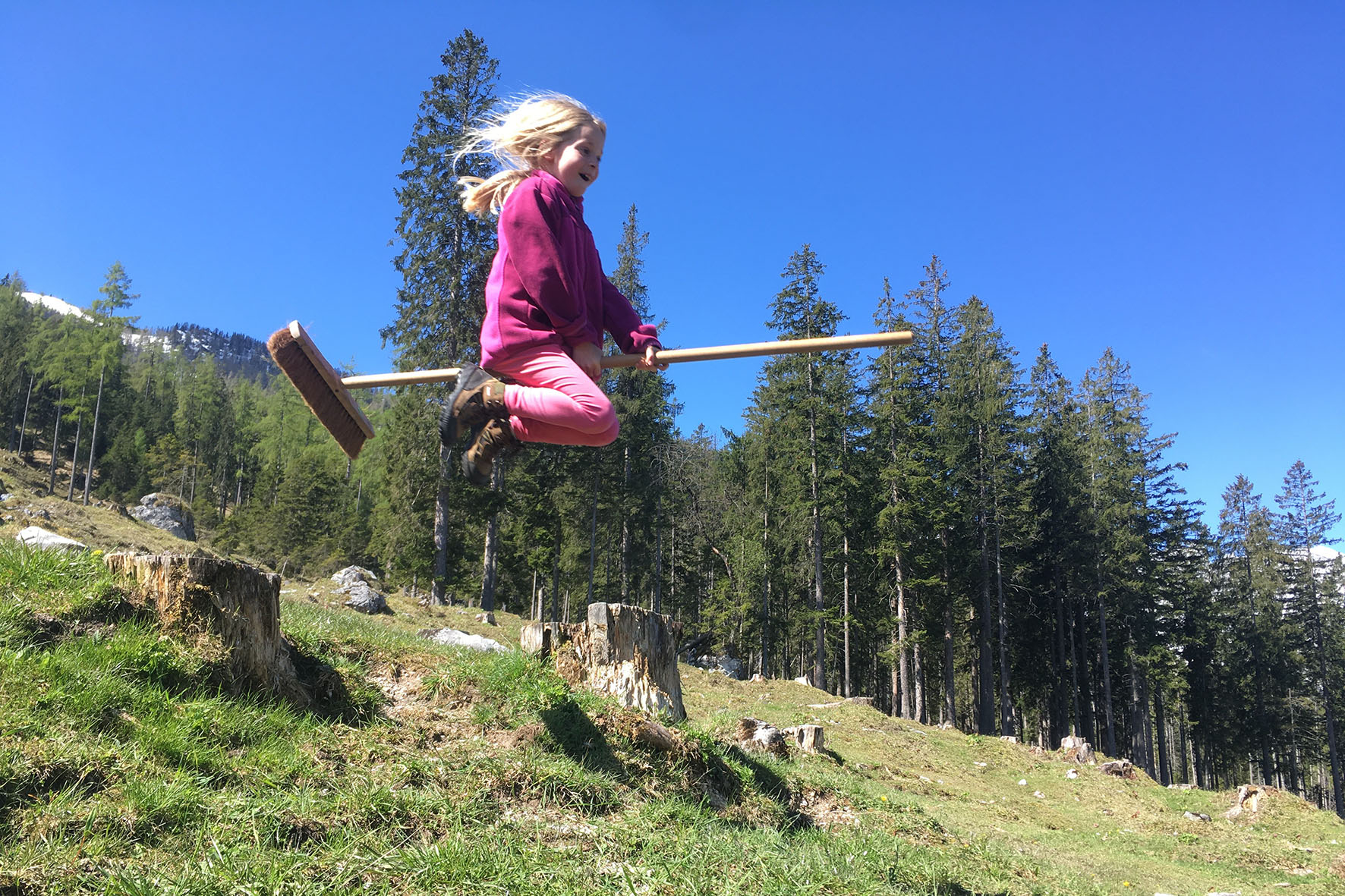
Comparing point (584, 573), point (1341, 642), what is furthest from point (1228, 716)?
point (584, 573)

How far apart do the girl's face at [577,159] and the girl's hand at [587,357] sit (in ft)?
3.09

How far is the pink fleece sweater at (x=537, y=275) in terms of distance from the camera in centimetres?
423

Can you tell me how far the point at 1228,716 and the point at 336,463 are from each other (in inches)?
2648

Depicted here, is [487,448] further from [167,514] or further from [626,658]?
[167,514]

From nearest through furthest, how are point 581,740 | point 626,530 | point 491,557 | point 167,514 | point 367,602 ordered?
point 581,740, point 367,602, point 491,557, point 626,530, point 167,514

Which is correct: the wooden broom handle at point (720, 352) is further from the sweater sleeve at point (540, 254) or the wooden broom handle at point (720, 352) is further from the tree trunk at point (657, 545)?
the tree trunk at point (657, 545)

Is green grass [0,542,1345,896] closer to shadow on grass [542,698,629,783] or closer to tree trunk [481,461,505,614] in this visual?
shadow on grass [542,698,629,783]

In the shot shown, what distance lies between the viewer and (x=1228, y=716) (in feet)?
150

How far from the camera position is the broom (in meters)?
→ 4.65

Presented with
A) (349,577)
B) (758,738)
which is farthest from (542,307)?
(349,577)

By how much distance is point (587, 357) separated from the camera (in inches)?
178

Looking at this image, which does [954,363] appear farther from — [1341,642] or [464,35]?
[1341,642]

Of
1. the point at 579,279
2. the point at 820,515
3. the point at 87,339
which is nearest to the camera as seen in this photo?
the point at 579,279

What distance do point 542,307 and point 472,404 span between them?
67cm
